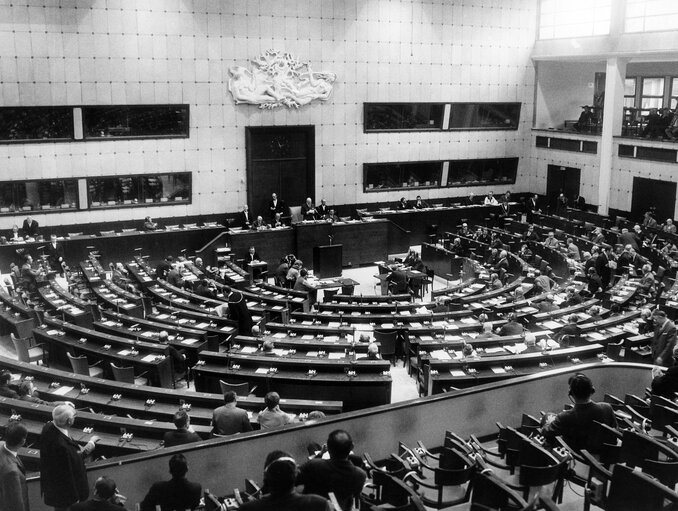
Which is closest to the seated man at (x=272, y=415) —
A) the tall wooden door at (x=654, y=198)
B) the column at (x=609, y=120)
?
the tall wooden door at (x=654, y=198)

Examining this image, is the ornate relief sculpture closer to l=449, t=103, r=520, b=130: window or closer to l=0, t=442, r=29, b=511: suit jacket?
l=449, t=103, r=520, b=130: window

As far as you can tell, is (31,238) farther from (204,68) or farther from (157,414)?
(157,414)

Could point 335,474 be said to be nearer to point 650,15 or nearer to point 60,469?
point 60,469

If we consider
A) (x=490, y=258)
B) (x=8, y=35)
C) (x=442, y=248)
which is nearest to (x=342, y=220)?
(x=442, y=248)

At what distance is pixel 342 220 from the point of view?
2462 centimetres

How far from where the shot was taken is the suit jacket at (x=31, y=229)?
2109cm

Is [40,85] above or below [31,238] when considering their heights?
above

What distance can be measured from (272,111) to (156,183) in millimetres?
4956

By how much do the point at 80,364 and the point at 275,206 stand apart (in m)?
13.4

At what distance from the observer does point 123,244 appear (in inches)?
861

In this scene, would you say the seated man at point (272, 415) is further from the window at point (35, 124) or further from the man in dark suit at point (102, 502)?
the window at point (35, 124)

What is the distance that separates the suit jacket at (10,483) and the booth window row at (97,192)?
1747 cm

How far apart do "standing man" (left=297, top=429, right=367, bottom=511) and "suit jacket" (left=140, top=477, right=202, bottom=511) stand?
45.1 inches

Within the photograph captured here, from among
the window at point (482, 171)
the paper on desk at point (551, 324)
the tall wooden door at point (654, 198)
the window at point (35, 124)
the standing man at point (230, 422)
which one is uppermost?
the window at point (35, 124)
